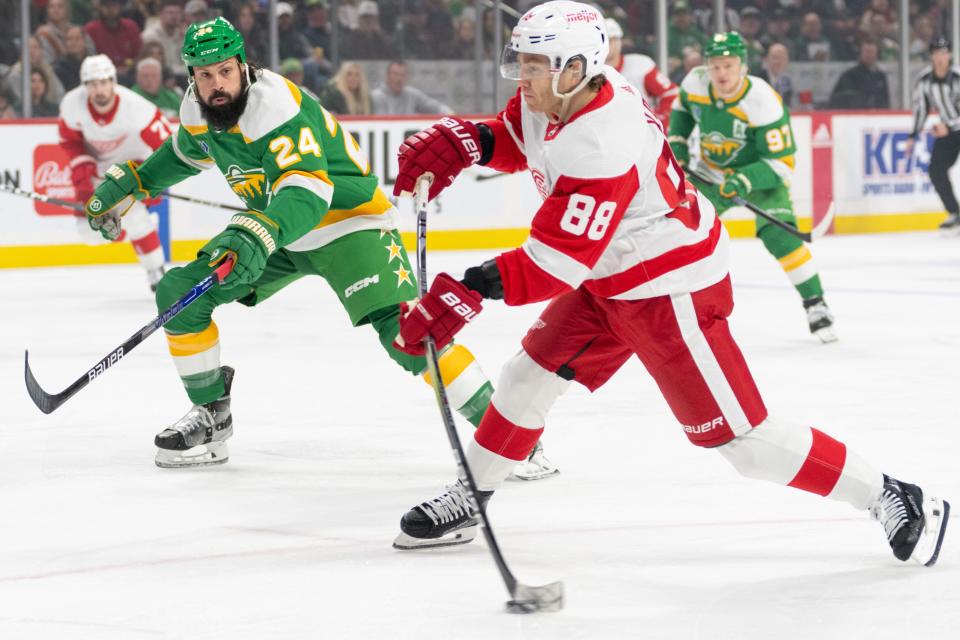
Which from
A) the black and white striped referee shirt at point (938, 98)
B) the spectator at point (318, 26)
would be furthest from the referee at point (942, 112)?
the spectator at point (318, 26)

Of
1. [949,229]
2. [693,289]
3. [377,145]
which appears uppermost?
[693,289]

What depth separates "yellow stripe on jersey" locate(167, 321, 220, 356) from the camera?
3.83 m

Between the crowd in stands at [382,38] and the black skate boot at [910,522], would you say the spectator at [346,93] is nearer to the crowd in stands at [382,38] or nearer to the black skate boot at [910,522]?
the crowd in stands at [382,38]

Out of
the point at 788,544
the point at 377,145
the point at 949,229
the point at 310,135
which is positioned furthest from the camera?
the point at 949,229

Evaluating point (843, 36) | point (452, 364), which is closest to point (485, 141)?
point (452, 364)

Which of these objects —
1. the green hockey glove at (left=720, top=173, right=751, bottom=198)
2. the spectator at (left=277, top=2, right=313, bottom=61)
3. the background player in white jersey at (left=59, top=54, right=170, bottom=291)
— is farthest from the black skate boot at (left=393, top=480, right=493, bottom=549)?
the spectator at (left=277, top=2, right=313, bottom=61)

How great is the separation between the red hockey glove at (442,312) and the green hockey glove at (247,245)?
2.75 feet

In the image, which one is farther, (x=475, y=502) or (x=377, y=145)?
(x=377, y=145)

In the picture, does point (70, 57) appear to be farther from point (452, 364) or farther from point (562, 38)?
point (562, 38)

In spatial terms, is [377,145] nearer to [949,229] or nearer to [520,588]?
[949,229]

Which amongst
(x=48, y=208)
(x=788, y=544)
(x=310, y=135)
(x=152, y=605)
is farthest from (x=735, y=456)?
(x=48, y=208)

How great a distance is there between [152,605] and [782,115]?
4.31 metres

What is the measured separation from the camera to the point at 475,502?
2.78 m

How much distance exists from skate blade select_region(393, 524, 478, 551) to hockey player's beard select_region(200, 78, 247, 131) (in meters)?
1.11
